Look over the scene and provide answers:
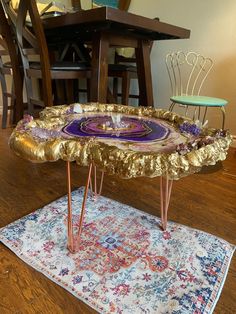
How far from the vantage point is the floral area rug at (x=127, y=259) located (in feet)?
2.18

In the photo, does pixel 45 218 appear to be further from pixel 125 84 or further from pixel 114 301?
pixel 125 84

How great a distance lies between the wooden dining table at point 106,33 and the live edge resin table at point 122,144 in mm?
597

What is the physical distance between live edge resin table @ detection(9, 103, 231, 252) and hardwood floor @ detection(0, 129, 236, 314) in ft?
0.57

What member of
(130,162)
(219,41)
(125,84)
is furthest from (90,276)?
(219,41)

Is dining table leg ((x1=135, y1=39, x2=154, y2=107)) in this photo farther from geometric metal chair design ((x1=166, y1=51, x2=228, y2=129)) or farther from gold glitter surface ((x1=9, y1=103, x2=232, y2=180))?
gold glitter surface ((x1=9, y1=103, x2=232, y2=180))

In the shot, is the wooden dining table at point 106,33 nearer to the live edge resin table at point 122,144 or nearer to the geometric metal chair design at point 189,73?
the geometric metal chair design at point 189,73

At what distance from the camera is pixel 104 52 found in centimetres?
146

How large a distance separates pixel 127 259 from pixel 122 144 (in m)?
0.42

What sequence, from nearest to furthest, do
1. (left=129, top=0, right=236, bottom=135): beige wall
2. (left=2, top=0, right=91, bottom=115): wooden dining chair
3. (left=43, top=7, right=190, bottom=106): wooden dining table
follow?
(left=43, top=7, right=190, bottom=106): wooden dining table, (left=2, top=0, right=91, bottom=115): wooden dining chair, (left=129, top=0, right=236, bottom=135): beige wall

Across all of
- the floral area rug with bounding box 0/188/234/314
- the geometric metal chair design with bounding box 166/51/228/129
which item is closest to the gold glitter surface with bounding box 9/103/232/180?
the floral area rug with bounding box 0/188/234/314

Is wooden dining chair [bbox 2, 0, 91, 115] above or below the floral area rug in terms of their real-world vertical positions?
above

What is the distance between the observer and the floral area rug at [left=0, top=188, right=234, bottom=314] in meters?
0.67

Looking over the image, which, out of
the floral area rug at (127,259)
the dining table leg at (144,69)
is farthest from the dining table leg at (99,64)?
the floral area rug at (127,259)

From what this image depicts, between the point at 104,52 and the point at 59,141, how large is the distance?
1.05 metres
